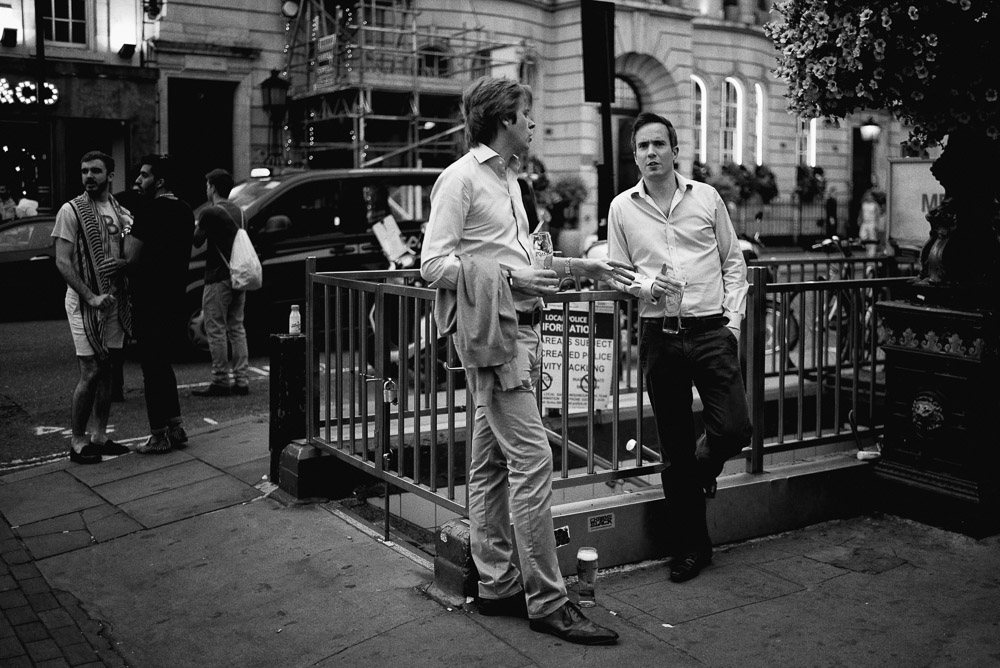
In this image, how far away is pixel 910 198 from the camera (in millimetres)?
11250

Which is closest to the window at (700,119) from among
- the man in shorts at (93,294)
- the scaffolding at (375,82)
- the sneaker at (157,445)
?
the scaffolding at (375,82)

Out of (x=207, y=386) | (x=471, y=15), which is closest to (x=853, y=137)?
(x=471, y=15)

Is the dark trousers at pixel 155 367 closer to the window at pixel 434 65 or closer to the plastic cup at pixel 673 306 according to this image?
the plastic cup at pixel 673 306

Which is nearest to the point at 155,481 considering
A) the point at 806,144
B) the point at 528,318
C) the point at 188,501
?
the point at 188,501

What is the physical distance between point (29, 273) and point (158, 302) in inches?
330

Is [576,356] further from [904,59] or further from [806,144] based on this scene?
[806,144]

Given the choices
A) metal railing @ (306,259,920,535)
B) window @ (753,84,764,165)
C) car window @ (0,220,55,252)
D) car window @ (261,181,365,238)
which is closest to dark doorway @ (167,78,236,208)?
car window @ (0,220,55,252)

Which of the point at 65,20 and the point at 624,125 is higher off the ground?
A: the point at 65,20

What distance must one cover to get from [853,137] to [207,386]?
35439 millimetres

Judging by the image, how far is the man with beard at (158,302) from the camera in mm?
7211

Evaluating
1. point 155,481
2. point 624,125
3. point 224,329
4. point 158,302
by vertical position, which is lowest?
point 155,481

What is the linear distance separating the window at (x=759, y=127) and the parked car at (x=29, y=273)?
2696 cm

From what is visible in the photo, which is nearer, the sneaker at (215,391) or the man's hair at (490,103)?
the man's hair at (490,103)

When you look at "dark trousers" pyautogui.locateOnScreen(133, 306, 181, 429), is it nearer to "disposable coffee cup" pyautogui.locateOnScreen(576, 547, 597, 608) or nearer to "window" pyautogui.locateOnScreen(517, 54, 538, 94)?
"disposable coffee cup" pyautogui.locateOnScreen(576, 547, 597, 608)
